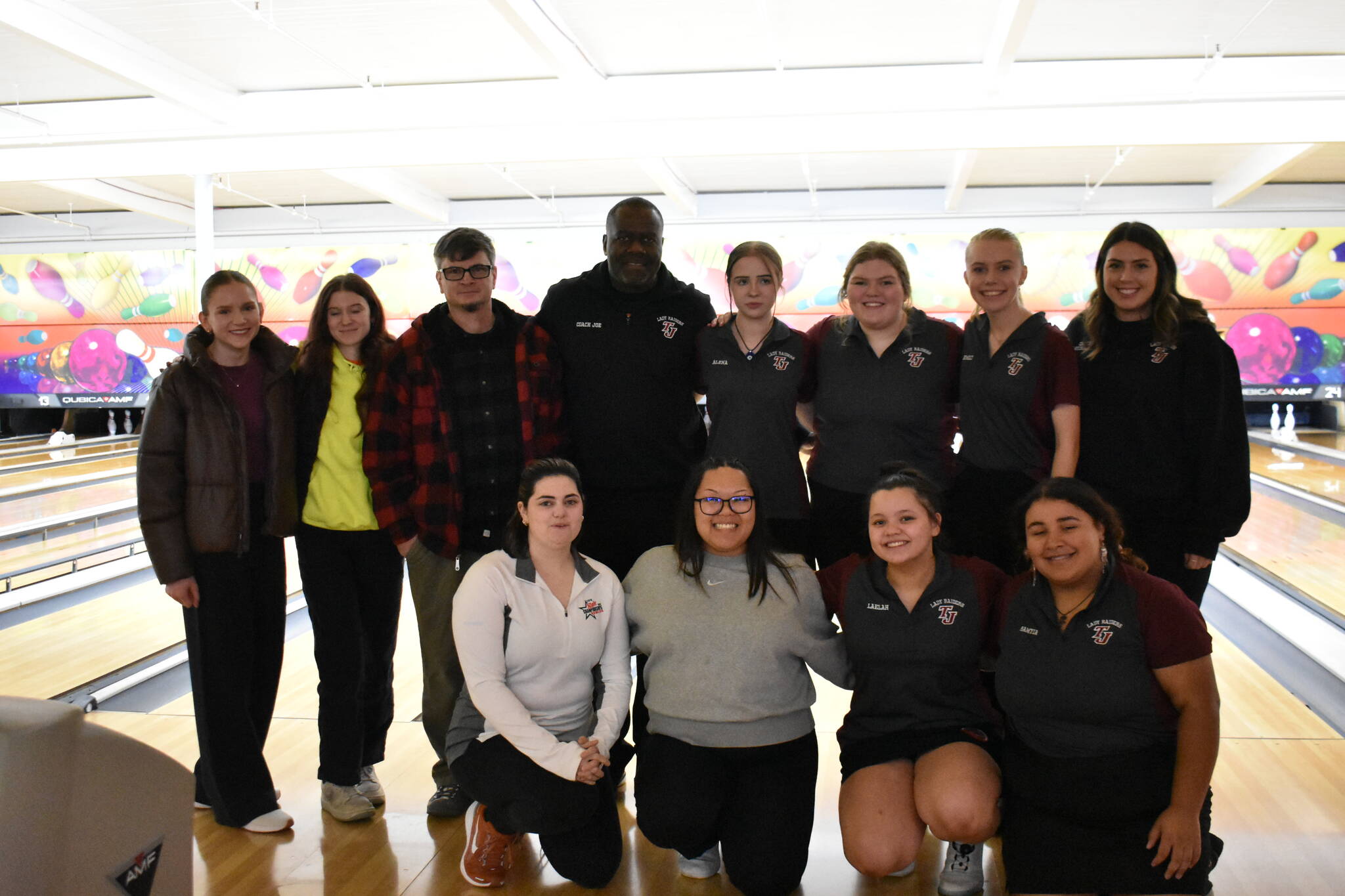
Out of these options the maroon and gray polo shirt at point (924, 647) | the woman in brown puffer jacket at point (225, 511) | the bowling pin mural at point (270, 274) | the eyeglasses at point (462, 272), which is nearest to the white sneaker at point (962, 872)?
the maroon and gray polo shirt at point (924, 647)

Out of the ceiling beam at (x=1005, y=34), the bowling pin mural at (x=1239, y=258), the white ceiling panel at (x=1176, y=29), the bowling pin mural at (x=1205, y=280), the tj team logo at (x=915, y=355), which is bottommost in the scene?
the tj team logo at (x=915, y=355)

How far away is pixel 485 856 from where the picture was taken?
6.24ft

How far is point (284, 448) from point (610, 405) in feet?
2.32

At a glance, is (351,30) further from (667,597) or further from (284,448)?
(667,597)

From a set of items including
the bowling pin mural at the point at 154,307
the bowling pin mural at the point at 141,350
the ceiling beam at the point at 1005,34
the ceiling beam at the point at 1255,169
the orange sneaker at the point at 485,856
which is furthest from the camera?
the bowling pin mural at the point at 141,350

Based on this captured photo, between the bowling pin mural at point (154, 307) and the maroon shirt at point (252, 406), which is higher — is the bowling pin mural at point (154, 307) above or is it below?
above

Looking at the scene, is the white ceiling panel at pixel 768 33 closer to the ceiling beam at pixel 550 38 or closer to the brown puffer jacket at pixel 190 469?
the ceiling beam at pixel 550 38

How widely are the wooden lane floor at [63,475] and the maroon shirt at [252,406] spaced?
5501 mm

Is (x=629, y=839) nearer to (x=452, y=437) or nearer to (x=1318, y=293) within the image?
(x=452, y=437)

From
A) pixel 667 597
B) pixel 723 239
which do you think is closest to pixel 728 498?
pixel 667 597

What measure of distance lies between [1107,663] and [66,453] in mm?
9843

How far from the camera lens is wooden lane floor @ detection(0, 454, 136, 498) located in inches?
267

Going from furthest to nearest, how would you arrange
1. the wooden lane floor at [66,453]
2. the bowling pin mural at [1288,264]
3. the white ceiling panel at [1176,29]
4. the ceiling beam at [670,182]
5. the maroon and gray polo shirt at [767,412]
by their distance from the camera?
the wooden lane floor at [66,453]
the bowling pin mural at [1288,264]
the ceiling beam at [670,182]
the white ceiling panel at [1176,29]
the maroon and gray polo shirt at [767,412]

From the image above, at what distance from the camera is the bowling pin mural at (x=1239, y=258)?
26.5 feet
